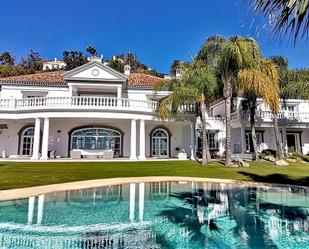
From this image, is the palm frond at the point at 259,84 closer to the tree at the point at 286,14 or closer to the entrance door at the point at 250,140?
the entrance door at the point at 250,140

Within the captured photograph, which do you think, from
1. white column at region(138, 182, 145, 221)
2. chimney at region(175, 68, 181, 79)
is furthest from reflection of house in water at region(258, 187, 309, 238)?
chimney at region(175, 68, 181, 79)

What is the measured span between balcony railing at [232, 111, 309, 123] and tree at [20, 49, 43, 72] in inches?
2521

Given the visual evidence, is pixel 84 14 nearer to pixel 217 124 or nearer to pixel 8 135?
pixel 8 135

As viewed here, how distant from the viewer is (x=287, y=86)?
25.8 metres

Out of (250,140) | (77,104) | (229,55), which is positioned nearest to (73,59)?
(77,104)

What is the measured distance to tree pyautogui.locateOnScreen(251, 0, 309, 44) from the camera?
10.2 feet

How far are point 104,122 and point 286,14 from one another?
2390 centimetres

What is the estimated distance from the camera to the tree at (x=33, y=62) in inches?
3012

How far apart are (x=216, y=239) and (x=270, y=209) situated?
4.11m

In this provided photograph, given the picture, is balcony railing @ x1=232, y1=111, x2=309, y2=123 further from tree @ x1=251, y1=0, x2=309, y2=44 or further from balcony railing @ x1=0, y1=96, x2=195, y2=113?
tree @ x1=251, y1=0, x2=309, y2=44

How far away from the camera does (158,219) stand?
8.10 metres

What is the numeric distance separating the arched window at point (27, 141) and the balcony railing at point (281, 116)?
70.1 feet

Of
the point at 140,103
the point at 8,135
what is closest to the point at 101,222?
the point at 140,103

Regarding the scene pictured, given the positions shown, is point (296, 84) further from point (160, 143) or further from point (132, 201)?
point (132, 201)
